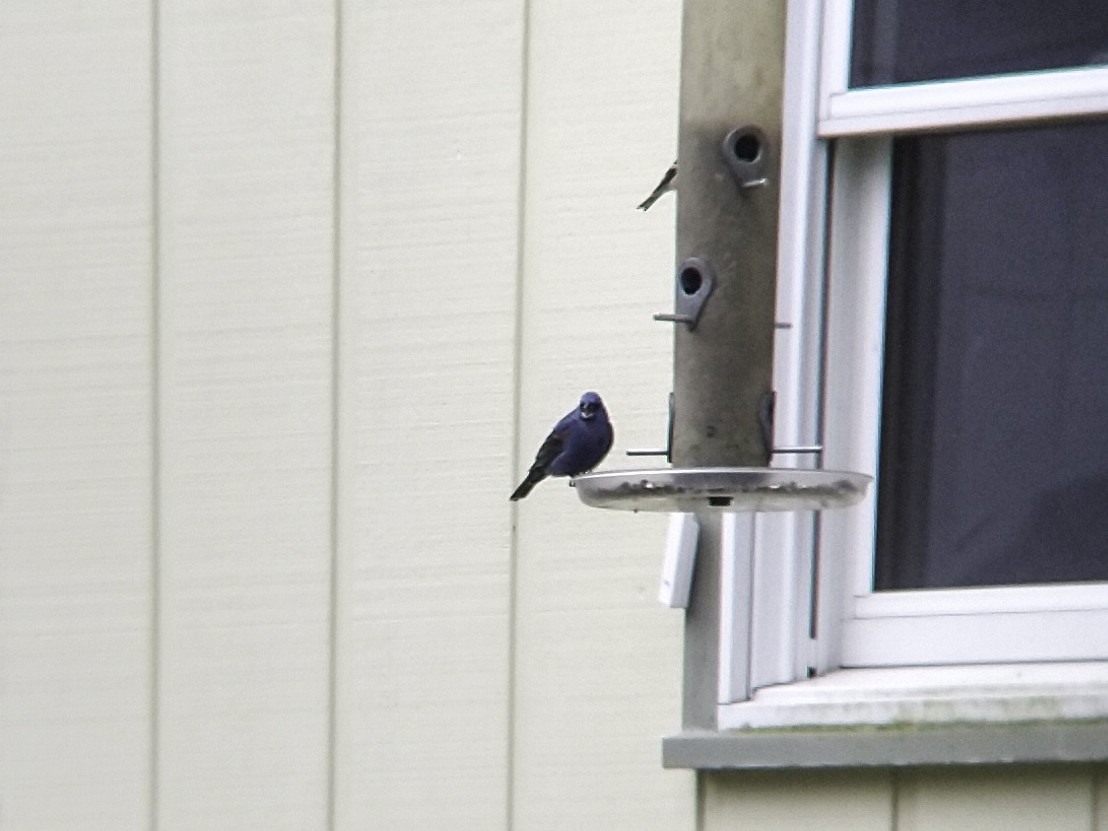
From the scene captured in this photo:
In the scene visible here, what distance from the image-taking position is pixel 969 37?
11.2 ft

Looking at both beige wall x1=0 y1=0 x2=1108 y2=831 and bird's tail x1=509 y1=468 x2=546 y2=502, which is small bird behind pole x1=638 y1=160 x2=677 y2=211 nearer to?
beige wall x1=0 y1=0 x2=1108 y2=831

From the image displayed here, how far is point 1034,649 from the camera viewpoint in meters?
3.28

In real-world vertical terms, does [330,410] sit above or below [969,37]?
below

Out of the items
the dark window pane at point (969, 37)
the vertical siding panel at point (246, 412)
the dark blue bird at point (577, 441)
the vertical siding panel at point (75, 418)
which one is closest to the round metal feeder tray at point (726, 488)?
the dark blue bird at point (577, 441)

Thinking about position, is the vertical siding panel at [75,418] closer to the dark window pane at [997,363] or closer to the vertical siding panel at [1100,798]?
the dark window pane at [997,363]

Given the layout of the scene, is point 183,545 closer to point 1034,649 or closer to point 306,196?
point 306,196

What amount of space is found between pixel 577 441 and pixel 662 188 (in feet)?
1.14

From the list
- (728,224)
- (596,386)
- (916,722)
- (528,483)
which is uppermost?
(728,224)

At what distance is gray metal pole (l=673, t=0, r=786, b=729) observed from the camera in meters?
2.85

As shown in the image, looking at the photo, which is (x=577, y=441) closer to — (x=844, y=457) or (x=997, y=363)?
(x=844, y=457)

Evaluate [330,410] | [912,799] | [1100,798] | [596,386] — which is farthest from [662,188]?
[1100,798]

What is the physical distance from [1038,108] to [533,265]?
0.70 m

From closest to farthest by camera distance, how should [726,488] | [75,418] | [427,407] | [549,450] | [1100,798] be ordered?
[726,488] < [1100,798] < [549,450] < [427,407] < [75,418]

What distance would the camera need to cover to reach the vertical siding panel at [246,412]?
3.61 meters
